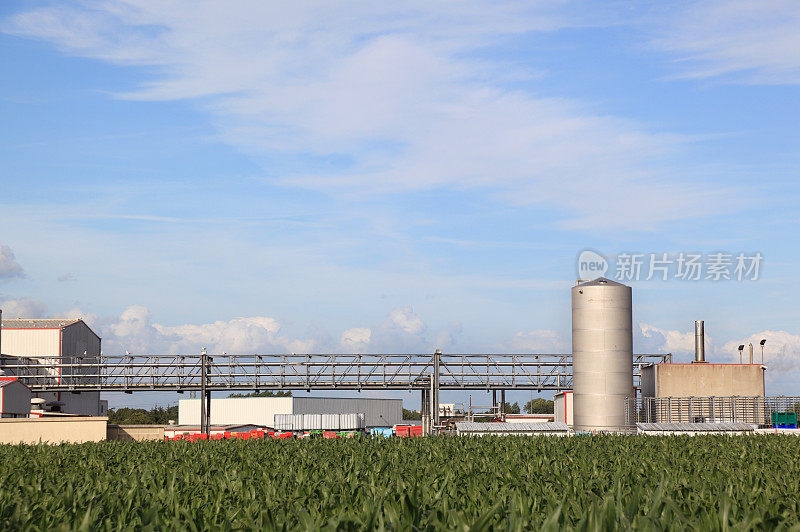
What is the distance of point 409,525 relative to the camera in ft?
22.4

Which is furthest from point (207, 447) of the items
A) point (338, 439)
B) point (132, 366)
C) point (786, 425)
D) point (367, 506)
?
point (132, 366)

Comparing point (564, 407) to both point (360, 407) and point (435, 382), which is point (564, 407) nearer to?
point (435, 382)

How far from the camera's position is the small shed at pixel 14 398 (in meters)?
54.4

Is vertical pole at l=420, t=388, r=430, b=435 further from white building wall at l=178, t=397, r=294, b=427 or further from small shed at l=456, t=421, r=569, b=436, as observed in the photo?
white building wall at l=178, t=397, r=294, b=427

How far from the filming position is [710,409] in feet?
152

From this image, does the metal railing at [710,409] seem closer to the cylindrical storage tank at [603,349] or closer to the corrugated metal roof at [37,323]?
the cylindrical storage tank at [603,349]

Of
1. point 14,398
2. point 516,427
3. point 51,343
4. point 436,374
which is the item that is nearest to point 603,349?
point 516,427

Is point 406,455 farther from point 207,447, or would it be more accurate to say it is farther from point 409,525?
point 409,525

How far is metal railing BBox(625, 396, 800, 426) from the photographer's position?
45.6 meters

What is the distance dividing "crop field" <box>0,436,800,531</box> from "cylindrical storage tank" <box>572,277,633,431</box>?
9.41m

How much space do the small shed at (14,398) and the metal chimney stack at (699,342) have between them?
150ft

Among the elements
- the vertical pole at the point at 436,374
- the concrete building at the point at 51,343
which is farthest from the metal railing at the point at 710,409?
the concrete building at the point at 51,343

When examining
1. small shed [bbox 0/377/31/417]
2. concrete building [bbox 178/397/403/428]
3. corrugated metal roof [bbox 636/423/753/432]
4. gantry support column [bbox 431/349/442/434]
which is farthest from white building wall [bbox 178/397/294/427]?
corrugated metal roof [bbox 636/423/753/432]

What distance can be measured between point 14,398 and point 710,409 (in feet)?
152
